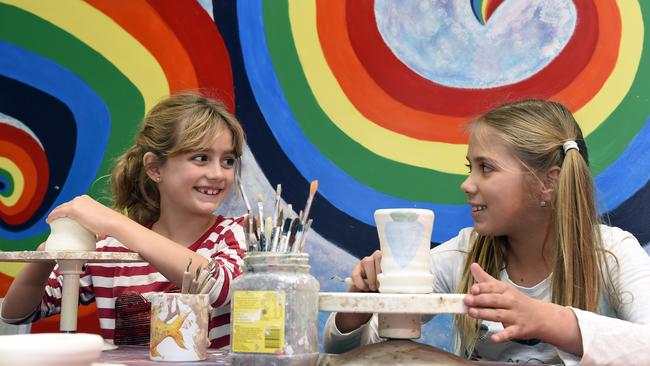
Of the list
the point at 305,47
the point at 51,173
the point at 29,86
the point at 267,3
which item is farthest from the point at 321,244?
the point at 29,86

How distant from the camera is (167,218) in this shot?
1623mm

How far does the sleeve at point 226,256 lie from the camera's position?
1.26 metres

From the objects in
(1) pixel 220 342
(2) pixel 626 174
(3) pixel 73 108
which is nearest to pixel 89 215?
(1) pixel 220 342

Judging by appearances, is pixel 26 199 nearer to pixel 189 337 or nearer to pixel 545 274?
pixel 189 337

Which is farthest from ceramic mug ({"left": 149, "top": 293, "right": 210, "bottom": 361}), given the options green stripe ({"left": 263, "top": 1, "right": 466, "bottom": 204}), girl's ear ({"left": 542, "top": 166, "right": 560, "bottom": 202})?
green stripe ({"left": 263, "top": 1, "right": 466, "bottom": 204})

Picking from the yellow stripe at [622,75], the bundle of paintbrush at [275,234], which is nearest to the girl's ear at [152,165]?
the bundle of paintbrush at [275,234]

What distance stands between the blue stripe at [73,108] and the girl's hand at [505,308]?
130 cm

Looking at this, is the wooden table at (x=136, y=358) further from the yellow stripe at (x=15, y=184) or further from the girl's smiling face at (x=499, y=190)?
the yellow stripe at (x=15, y=184)

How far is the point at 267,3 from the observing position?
1864 mm

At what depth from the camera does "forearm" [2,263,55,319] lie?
1.42m

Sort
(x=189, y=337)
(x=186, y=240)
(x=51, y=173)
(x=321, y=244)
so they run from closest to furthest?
(x=189, y=337) → (x=186, y=240) → (x=321, y=244) → (x=51, y=173)

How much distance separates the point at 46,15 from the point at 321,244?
964 millimetres

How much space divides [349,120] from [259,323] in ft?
3.30

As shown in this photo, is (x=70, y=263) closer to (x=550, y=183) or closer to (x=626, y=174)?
(x=550, y=183)
